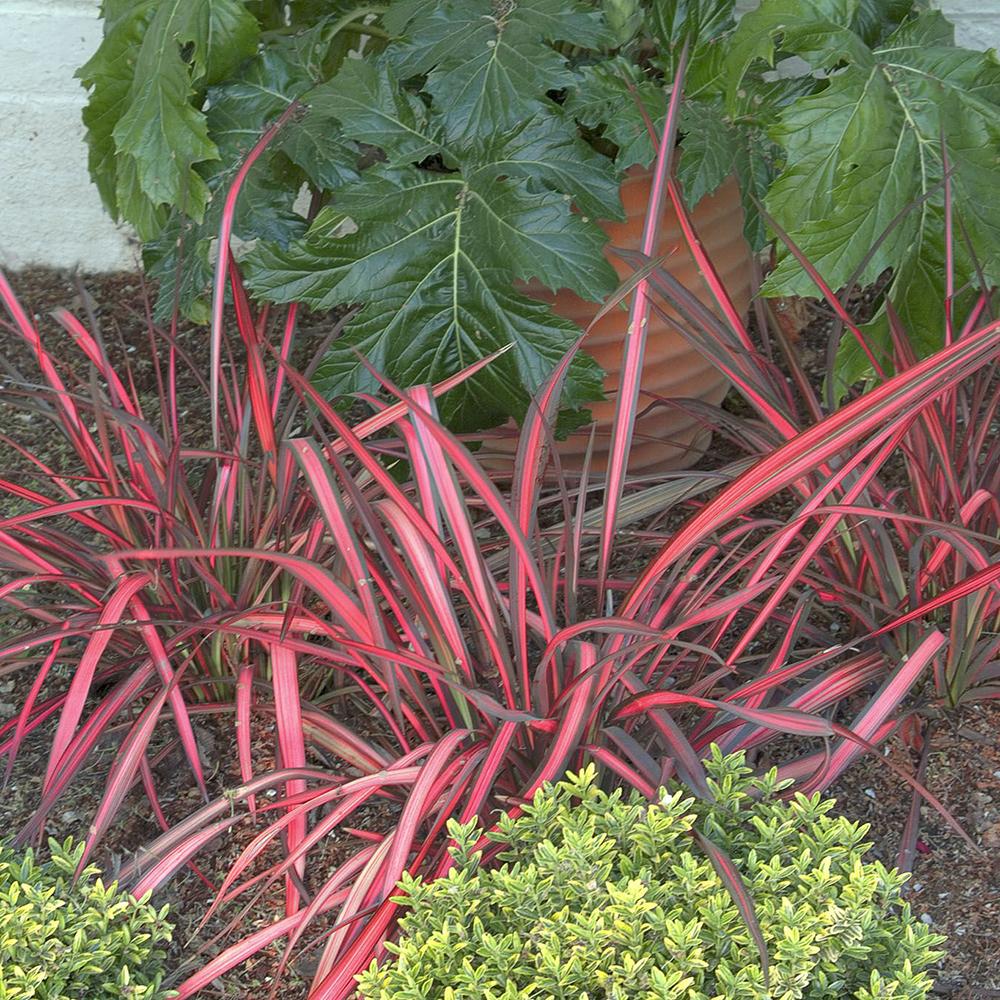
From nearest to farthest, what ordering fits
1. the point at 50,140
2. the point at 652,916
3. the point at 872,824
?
the point at 652,916 < the point at 872,824 < the point at 50,140

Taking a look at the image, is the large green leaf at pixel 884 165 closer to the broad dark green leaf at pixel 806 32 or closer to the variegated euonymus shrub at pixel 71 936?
the broad dark green leaf at pixel 806 32

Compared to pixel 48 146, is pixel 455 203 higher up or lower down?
higher up

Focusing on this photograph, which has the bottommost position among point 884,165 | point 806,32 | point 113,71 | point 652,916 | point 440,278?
point 652,916

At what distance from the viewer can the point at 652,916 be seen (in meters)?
0.97

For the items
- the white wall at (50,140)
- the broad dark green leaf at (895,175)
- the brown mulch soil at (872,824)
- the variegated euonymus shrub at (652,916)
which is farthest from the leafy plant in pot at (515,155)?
the white wall at (50,140)

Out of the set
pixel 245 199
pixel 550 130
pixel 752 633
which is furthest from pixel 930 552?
pixel 245 199

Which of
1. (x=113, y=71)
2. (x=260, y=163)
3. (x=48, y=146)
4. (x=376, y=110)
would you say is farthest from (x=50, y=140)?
(x=376, y=110)

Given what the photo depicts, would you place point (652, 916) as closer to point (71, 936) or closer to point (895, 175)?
point (71, 936)

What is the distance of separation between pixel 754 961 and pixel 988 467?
0.72 m

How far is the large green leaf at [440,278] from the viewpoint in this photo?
1552 mm

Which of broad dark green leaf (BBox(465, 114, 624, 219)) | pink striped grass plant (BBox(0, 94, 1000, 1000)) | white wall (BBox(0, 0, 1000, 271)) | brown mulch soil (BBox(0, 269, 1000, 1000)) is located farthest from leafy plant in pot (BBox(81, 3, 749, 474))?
white wall (BBox(0, 0, 1000, 271))

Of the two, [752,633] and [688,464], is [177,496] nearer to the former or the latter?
[752,633]

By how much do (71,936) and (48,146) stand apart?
6.47ft

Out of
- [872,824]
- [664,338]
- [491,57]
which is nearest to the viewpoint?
[872,824]
